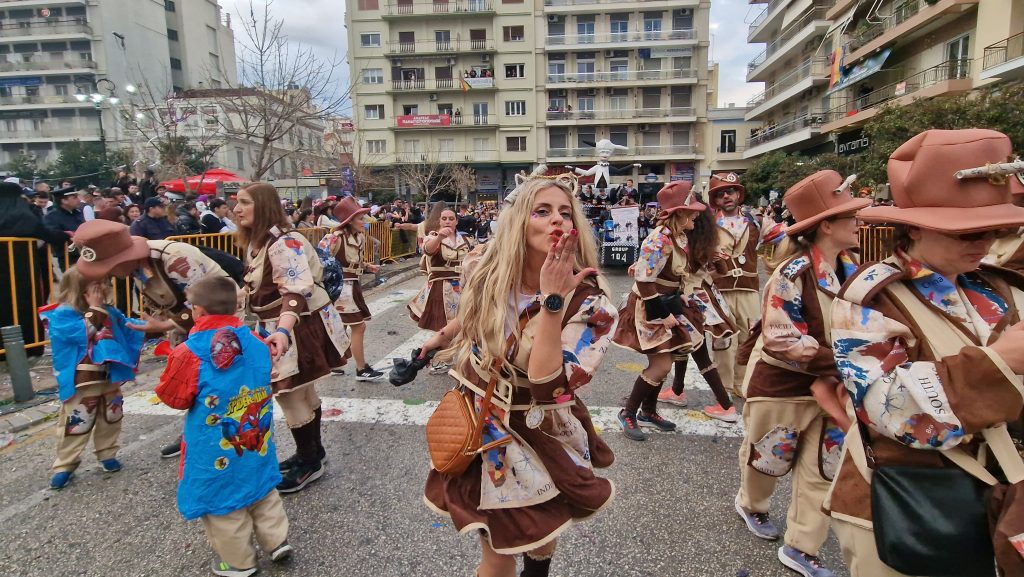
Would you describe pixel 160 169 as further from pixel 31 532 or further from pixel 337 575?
pixel 337 575

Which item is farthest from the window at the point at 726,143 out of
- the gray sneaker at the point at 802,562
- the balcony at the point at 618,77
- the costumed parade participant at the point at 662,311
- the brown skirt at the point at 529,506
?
the brown skirt at the point at 529,506

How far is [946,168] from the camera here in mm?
1433

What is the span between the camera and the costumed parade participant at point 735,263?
4980 millimetres

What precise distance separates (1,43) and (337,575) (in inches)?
2773

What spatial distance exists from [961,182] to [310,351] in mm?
3339

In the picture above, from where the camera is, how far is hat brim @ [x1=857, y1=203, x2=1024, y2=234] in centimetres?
133

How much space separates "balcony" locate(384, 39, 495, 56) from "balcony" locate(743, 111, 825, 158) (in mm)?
22999

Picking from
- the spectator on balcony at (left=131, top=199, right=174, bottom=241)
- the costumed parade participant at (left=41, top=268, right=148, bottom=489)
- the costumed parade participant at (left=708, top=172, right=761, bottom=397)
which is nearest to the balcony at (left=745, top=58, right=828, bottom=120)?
the costumed parade participant at (left=708, top=172, right=761, bottom=397)

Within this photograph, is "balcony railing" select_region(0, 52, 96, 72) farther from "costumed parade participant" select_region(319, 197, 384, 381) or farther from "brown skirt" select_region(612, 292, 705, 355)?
"brown skirt" select_region(612, 292, 705, 355)

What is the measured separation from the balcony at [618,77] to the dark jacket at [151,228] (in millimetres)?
41558

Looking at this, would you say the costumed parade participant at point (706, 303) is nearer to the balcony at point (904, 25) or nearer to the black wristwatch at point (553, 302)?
the black wristwatch at point (553, 302)

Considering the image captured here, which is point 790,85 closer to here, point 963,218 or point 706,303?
point 706,303

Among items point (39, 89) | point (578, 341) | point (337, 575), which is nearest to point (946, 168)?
point (578, 341)

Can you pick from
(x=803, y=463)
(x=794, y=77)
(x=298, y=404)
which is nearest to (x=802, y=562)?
(x=803, y=463)
